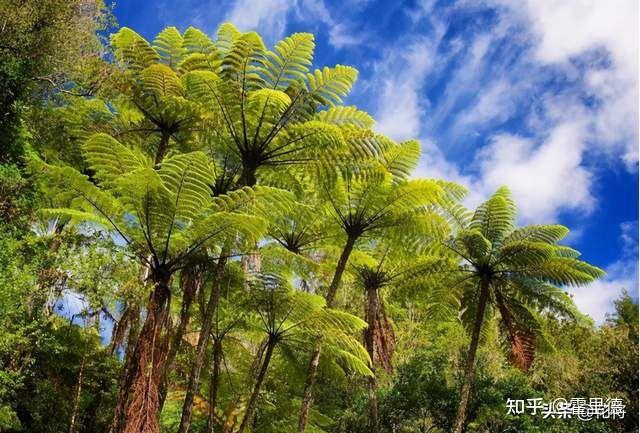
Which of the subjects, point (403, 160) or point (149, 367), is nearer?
point (149, 367)

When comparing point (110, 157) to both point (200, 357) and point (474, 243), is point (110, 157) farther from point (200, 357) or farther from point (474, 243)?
point (474, 243)

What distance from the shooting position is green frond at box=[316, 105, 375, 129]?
29.0ft

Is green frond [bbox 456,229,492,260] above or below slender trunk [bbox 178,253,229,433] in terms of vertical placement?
above

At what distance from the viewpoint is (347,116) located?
8969 millimetres

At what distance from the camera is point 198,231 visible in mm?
6562

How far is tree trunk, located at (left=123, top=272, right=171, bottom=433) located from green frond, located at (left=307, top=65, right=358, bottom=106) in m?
3.55

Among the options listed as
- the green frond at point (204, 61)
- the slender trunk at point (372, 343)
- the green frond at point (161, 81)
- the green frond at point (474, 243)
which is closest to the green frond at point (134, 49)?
the green frond at point (161, 81)

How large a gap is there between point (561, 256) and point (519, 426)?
4.04 metres

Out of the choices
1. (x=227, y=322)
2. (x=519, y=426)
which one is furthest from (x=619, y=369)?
(x=227, y=322)

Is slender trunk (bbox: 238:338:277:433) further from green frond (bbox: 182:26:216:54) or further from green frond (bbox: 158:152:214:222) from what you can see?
green frond (bbox: 182:26:216:54)

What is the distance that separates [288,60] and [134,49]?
280 cm

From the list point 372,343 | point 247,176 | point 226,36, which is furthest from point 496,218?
point 226,36

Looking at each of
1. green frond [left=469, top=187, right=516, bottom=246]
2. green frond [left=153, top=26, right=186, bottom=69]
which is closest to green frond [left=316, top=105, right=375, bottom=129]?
green frond [left=153, top=26, right=186, bottom=69]

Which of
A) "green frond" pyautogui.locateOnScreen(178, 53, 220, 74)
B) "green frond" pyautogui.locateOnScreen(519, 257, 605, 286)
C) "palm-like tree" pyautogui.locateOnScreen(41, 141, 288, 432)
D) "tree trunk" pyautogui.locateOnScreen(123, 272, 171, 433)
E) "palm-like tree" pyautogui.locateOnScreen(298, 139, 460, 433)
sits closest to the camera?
"tree trunk" pyautogui.locateOnScreen(123, 272, 171, 433)
